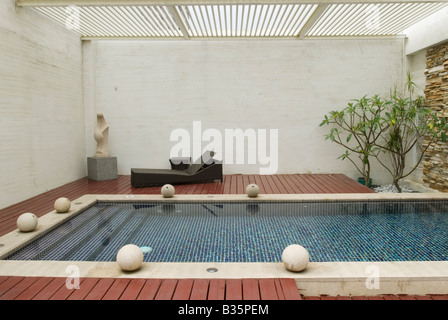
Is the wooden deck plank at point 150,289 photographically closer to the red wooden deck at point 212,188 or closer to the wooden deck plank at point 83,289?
the wooden deck plank at point 83,289

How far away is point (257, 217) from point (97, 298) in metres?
2.98

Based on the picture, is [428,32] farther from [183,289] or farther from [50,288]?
[50,288]

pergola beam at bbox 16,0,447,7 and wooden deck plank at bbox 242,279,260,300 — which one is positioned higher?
pergola beam at bbox 16,0,447,7

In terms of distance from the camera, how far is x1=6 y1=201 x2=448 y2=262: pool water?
387 cm

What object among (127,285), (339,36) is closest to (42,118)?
(127,285)

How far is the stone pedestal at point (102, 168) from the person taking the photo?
7.84 m

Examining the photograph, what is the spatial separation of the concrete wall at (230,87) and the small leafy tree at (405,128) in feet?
1.68

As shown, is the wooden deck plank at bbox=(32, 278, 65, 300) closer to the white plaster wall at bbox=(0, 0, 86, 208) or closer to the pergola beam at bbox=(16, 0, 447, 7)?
the white plaster wall at bbox=(0, 0, 86, 208)

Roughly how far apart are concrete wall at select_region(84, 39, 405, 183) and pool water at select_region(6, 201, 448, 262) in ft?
10.5

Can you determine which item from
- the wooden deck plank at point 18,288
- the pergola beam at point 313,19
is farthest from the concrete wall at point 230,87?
the wooden deck plank at point 18,288

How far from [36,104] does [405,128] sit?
8.31m

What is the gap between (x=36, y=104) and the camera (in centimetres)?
642

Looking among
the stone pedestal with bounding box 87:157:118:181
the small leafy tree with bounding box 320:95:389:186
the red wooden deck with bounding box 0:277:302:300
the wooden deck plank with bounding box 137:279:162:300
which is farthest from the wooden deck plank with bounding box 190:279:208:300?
the small leafy tree with bounding box 320:95:389:186
